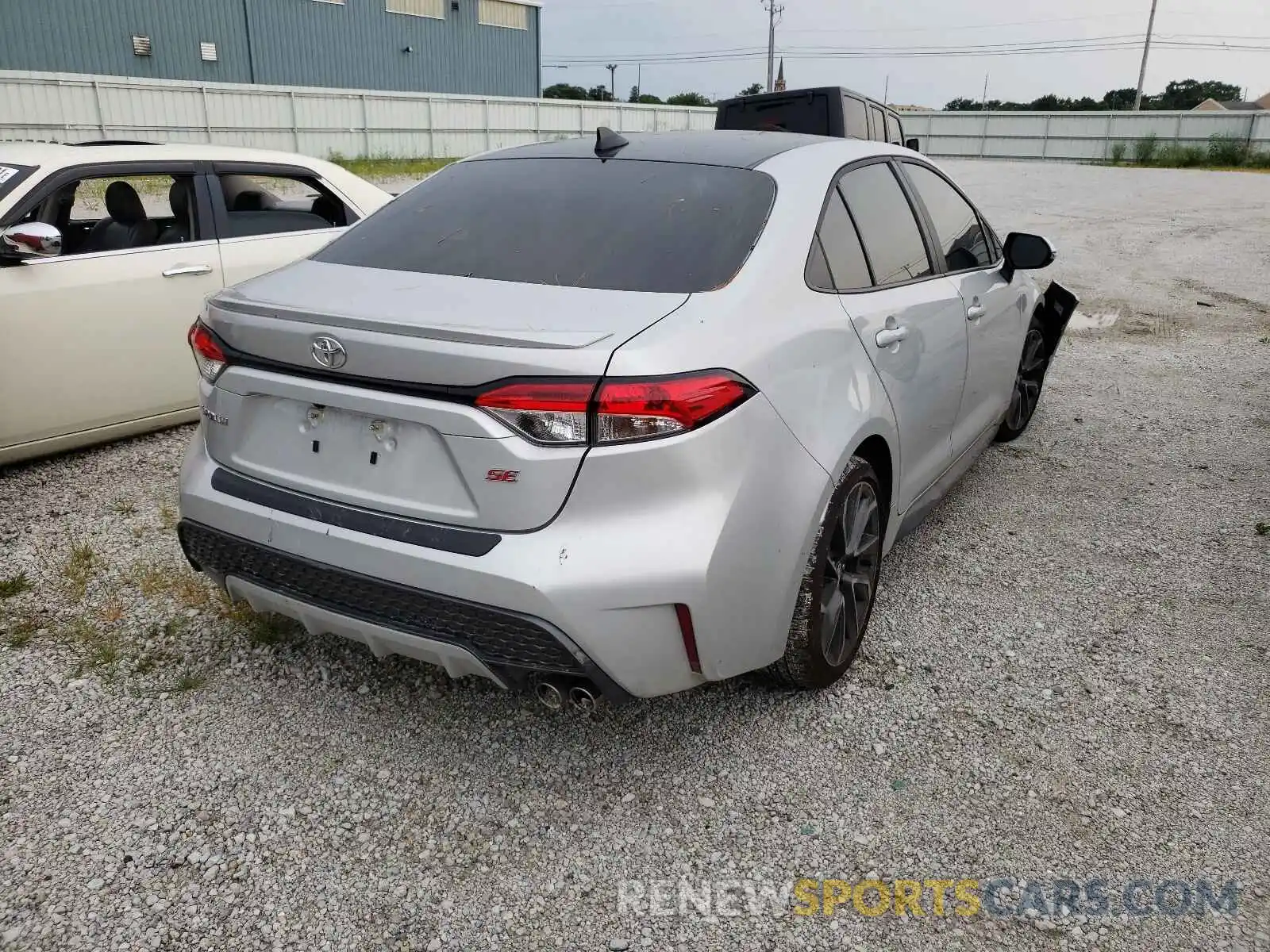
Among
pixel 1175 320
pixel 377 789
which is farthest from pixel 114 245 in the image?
pixel 1175 320

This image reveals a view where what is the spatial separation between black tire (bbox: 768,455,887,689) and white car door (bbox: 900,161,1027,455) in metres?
0.96

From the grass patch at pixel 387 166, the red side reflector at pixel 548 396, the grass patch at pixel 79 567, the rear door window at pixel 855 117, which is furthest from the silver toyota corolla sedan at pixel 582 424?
the grass patch at pixel 387 166

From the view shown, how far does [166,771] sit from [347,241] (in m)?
1.62

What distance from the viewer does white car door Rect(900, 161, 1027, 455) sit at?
12.3 ft

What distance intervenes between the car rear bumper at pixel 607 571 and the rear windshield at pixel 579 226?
516 millimetres

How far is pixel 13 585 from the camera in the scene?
141 inches

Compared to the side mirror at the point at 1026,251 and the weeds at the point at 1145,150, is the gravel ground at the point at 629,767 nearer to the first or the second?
the side mirror at the point at 1026,251

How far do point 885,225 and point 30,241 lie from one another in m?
3.60

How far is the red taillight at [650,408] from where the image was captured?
209 cm

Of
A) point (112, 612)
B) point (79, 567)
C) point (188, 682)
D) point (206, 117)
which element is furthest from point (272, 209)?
point (206, 117)

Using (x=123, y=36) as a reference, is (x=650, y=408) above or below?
below

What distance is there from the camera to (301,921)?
2.14 metres

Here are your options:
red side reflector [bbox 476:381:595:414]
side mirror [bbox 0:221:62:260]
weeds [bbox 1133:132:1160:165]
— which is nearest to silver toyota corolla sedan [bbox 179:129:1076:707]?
red side reflector [bbox 476:381:595:414]

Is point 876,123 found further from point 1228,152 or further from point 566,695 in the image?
point 1228,152
